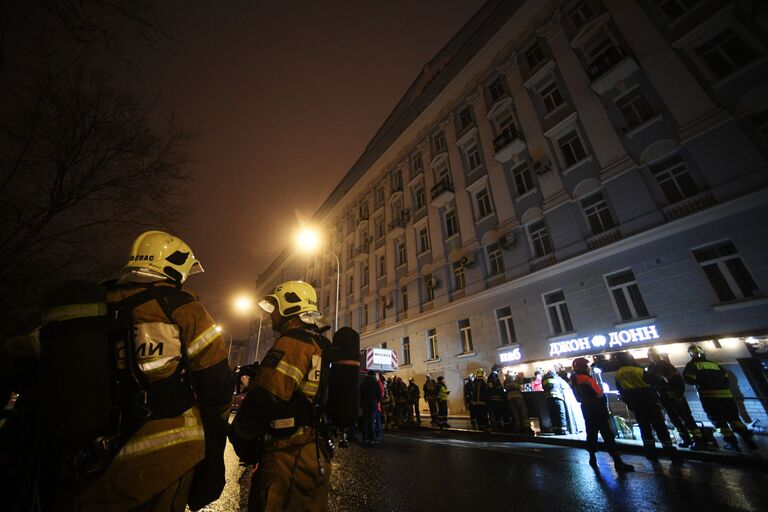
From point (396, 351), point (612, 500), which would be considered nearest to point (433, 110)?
point (396, 351)

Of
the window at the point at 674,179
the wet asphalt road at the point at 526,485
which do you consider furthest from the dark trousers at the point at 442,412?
the window at the point at 674,179

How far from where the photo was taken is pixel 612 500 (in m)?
3.74

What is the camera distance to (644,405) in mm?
5750

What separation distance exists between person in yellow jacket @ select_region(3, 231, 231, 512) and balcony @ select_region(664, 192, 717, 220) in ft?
44.7

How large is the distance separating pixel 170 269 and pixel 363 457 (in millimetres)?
6094

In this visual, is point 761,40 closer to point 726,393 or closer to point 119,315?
point 726,393

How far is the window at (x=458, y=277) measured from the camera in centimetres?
1761

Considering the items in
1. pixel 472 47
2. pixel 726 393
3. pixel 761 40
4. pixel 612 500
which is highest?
pixel 472 47

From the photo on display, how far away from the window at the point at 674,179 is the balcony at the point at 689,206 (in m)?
0.27

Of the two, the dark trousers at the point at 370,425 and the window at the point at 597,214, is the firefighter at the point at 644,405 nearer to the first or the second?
the dark trousers at the point at 370,425

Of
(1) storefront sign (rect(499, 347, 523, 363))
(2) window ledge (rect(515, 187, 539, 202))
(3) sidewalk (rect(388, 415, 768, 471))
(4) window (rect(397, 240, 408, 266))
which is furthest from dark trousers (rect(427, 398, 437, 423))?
(4) window (rect(397, 240, 408, 266))

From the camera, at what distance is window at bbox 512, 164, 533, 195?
15656 mm

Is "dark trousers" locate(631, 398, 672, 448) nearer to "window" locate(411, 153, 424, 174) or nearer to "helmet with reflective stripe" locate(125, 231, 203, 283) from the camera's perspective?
"helmet with reflective stripe" locate(125, 231, 203, 283)

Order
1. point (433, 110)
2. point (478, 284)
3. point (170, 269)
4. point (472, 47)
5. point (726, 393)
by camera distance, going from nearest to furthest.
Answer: point (170, 269), point (726, 393), point (478, 284), point (472, 47), point (433, 110)
